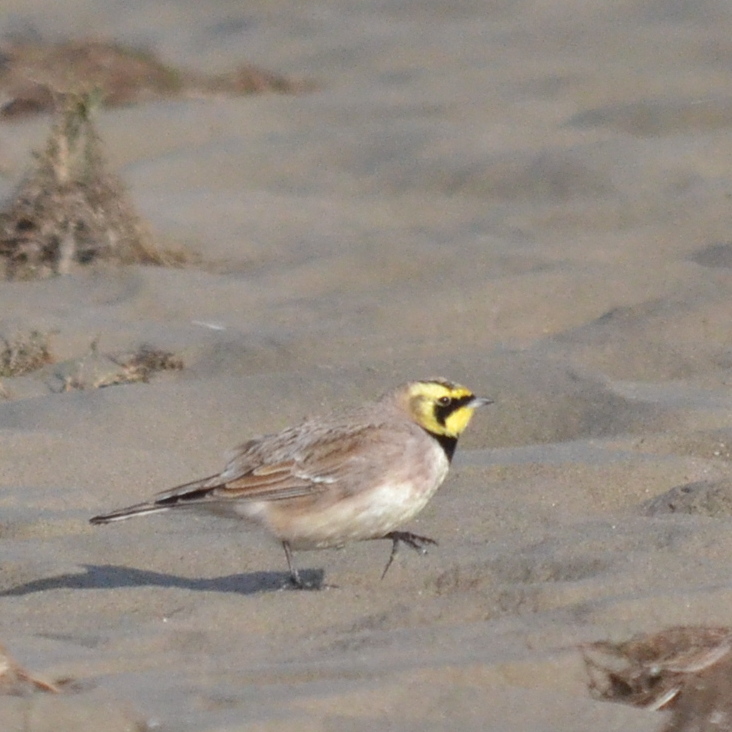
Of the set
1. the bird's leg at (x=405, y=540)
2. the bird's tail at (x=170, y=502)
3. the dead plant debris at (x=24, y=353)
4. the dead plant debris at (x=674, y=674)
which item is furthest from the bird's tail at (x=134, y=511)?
the dead plant debris at (x=24, y=353)

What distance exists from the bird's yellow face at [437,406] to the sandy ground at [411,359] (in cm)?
40

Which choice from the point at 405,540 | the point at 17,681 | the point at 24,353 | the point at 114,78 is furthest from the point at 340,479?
the point at 114,78

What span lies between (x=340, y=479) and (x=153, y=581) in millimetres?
710

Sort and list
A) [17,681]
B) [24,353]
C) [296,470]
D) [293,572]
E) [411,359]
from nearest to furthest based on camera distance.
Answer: [17,681] → [293,572] → [296,470] → [411,359] → [24,353]

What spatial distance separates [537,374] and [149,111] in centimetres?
783

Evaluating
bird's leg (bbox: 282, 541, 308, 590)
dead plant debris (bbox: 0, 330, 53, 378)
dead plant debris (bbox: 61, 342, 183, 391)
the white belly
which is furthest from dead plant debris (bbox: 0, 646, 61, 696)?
dead plant debris (bbox: 0, 330, 53, 378)

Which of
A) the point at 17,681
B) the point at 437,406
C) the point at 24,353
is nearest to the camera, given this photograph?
the point at 17,681

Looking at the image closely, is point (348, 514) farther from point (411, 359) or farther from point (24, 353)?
point (24, 353)

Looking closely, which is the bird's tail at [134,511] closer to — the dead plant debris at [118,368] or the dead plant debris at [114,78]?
the dead plant debris at [118,368]

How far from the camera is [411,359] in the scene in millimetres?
8500

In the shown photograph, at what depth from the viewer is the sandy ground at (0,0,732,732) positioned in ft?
15.2

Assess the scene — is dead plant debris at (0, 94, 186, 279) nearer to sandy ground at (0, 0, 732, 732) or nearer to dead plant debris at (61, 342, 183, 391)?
sandy ground at (0, 0, 732, 732)

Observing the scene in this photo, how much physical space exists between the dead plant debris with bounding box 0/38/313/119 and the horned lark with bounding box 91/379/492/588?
32.1ft

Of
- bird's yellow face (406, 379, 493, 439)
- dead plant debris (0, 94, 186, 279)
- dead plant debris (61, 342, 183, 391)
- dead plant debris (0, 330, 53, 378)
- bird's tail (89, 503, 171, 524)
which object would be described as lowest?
dead plant debris (61, 342, 183, 391)
